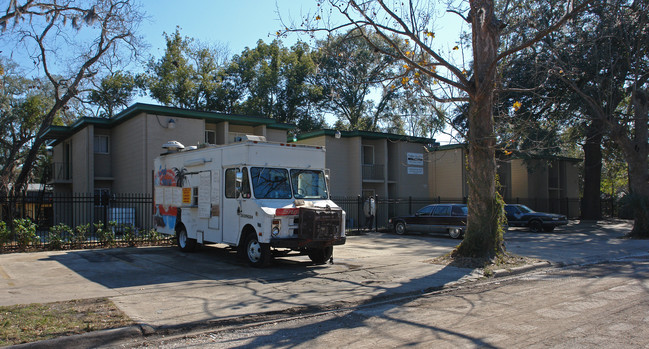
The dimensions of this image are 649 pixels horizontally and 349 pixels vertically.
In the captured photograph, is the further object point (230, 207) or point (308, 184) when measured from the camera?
point (308, 184)

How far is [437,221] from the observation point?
20.8 metres

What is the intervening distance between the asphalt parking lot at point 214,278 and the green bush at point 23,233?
71 cm

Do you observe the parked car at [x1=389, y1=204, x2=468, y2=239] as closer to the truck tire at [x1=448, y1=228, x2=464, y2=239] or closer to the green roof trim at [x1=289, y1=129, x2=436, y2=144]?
the truck tire at [x1=448, y1=228, x2=464, y2=239]

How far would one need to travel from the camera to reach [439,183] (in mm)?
31984

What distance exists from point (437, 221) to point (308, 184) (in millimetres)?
10340

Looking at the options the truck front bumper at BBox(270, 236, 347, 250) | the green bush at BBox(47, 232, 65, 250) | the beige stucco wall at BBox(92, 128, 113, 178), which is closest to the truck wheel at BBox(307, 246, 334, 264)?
the truck front bumper at BBox(270, 236, 347, 250)

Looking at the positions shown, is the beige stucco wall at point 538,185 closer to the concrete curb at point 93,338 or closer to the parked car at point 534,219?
the parked car at point 534,219

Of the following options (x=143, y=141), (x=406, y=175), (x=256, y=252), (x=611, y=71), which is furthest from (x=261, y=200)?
(x=406, y=175)

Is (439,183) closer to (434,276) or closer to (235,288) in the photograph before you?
(434,276)

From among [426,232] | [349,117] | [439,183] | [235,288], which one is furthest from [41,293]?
[349,117]

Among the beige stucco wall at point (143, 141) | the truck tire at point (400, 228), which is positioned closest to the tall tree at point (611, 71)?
the truck tire at point (400, 228)

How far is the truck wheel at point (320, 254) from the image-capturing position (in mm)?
12006

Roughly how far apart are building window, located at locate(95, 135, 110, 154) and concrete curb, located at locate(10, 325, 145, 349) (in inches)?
804

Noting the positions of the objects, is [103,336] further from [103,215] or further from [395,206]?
[395,206]
